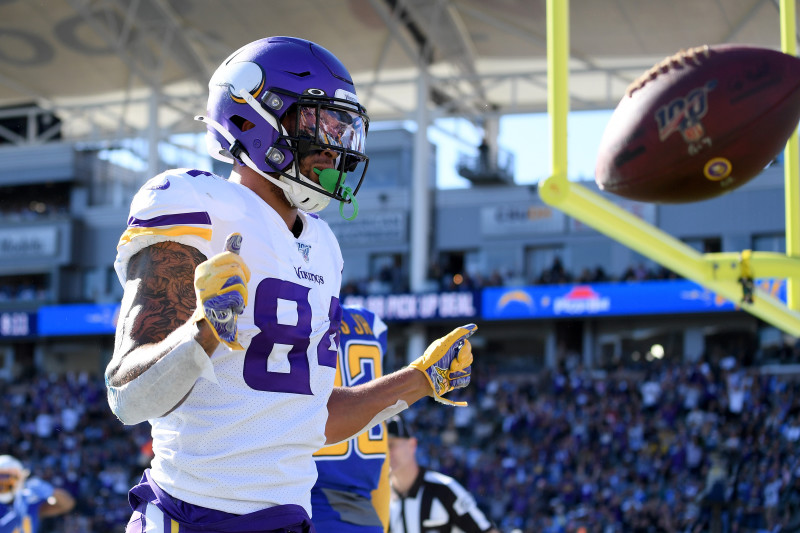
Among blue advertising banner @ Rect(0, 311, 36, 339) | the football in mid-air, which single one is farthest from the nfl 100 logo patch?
blue advertising banner @ Rect(0, 311, 36, 339)

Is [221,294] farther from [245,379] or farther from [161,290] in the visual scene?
[245,379]

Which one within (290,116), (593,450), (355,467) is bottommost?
(593,450)

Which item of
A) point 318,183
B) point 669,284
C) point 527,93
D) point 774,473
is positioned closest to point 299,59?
point 318,183

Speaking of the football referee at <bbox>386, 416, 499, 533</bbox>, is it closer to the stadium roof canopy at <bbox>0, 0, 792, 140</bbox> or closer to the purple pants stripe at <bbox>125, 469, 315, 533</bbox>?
the purple pants stripe at <bbox>125, 469, 315, 533</bbox>

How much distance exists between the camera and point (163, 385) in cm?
171

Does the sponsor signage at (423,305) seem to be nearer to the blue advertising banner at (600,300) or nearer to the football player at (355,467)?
the blue advertising banner at (600,300)

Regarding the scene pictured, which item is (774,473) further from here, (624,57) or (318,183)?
(318,183)

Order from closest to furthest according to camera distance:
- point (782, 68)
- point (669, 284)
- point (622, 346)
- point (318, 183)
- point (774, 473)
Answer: point (318, 183)
point (782, 68)
point (774, 473)
point (669, 284)
point (622, 346)

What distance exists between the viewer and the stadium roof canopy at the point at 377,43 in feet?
64.2

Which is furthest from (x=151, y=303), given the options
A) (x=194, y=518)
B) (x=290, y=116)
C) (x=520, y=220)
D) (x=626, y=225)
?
(x=520, y=220)

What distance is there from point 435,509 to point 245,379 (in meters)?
3.14

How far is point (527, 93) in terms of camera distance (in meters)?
24.3

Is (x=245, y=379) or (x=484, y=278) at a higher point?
(x=484, y=278)

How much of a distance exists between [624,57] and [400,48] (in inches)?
205
